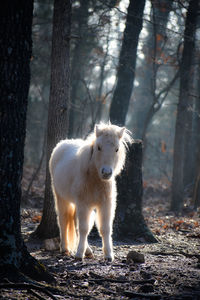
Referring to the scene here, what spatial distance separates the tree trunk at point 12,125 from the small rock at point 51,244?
275 cm

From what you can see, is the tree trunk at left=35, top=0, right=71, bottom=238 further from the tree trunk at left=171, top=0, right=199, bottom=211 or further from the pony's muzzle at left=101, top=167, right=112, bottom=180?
the tree trunk at left=171, top=0, right=199, bottom=211

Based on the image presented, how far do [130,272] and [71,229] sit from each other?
217 centimetres

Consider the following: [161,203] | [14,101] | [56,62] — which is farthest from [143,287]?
[161,203]

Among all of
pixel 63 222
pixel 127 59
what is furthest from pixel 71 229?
pixel 127 59

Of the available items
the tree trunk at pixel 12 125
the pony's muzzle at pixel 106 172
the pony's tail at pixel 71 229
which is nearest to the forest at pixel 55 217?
the tree trunk at pixel 12 125

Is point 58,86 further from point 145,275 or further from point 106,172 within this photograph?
point 145,275

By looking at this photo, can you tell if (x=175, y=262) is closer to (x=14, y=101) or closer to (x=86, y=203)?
(x=86, y=203)

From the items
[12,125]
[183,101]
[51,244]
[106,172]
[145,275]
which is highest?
[183,101]

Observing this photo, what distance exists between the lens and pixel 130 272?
502cm

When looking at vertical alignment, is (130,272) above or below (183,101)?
below

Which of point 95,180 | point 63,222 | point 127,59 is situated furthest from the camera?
point 127,59

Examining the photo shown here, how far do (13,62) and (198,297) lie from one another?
334 cm

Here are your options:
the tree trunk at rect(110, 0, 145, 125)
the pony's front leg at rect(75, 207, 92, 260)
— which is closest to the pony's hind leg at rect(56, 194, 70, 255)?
the pony's front leg at rect(75, 207, 92, 260)

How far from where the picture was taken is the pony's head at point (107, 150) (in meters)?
5.56
